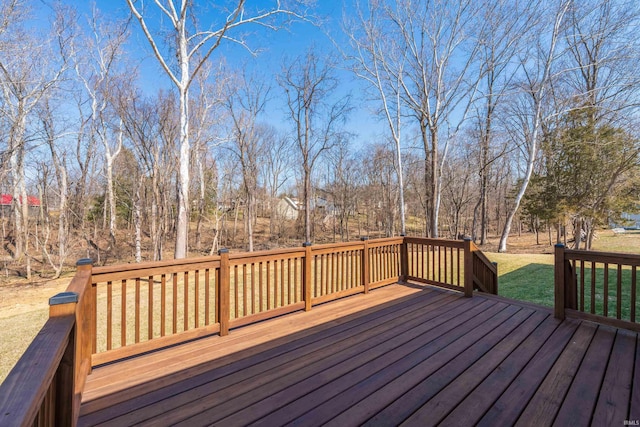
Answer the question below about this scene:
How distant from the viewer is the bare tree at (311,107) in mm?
12719

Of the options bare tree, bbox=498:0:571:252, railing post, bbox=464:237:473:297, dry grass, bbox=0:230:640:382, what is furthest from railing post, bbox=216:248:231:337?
bare tree, bbox=498:0:571:252

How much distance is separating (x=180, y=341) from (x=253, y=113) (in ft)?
42.8

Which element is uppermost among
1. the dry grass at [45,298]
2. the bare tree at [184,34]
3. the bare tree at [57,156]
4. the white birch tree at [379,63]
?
the white birch tree at [379,63]

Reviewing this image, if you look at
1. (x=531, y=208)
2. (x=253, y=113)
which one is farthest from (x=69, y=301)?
(x=531, y=208)

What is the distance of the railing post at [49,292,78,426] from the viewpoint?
1338mm

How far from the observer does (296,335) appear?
3055 mm

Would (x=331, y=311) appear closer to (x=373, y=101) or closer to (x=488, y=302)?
(x=488, y=302)

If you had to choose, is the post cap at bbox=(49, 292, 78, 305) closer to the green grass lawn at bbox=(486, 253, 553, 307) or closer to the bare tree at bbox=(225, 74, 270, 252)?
the green grass lawn at bbox=(486, 253, 553, 307)

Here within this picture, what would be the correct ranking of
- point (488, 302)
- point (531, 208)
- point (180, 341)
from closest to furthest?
point (180, 341) → point (488, 302) → point (531, 208)

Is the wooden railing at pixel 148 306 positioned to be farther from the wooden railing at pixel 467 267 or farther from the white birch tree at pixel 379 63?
the white birch tree at pixel 379 63

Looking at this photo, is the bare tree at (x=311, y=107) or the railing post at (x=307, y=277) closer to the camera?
the railing post at (x=307, y=277)

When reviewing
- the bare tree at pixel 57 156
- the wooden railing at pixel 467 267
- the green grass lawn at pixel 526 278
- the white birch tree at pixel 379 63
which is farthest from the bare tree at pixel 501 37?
the bare tree at pixel 57 156

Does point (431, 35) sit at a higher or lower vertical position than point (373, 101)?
higher

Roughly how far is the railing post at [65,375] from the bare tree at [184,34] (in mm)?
6171
